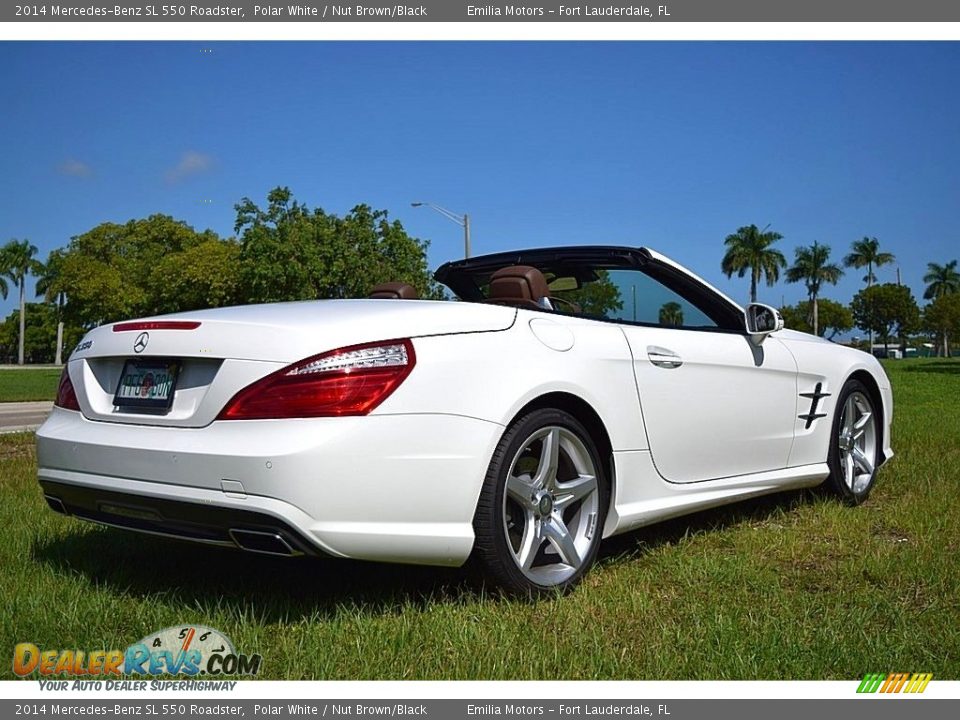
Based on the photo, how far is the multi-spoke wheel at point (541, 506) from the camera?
3.29 meters

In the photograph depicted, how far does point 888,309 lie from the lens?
86625 mm

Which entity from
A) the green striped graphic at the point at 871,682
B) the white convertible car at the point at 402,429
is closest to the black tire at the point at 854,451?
the white convertible car at the point at 402,429

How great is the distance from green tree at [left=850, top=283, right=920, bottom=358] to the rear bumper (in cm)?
9052

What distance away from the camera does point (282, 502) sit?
292 centimetres

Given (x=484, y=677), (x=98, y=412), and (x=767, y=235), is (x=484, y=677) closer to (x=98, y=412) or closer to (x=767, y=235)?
(x=98, y=412)

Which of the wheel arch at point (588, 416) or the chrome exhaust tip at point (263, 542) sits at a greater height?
the wheel arch at point (588, 416)

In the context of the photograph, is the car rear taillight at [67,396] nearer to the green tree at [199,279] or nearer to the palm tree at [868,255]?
the green tree at [199,279]

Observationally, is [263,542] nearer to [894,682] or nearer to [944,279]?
[894,682]

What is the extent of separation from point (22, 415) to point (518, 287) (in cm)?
1217

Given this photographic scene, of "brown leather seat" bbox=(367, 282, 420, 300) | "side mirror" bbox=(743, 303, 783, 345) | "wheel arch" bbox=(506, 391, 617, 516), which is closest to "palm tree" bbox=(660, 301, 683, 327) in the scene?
"side mirror" bbox=(743, 303, 783, 345)

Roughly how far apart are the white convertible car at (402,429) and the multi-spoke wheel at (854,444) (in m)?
1.31

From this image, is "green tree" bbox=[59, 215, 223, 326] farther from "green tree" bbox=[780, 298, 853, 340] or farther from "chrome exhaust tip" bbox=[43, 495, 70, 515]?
"green tree" bbox=[780, 298, 853, 340]
